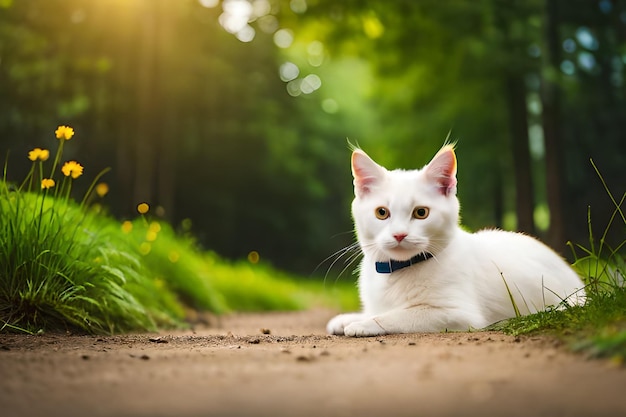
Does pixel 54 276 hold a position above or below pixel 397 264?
below

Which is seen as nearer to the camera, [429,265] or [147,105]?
[429,265]

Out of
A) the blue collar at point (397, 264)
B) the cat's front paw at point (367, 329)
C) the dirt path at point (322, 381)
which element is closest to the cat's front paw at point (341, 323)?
the cat's front paw at point (367, 329)

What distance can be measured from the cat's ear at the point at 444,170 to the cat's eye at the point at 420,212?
0.22 meters

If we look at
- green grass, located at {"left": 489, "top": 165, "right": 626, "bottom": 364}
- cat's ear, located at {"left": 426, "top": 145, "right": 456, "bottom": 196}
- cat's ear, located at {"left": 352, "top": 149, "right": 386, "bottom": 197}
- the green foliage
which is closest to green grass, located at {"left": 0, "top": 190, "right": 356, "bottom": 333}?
the green foliage

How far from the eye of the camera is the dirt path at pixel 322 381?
1.80m

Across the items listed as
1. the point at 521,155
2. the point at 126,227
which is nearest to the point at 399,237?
the point at 126,227

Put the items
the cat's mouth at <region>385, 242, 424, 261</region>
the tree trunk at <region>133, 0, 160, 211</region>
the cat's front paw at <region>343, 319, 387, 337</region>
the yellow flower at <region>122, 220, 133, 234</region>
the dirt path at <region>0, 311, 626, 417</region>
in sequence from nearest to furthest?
the dirt path at <region>0, 311, 626, 417</region>
the cat's front paw at <region>343, 319, 387, 337</region>
the cat's mouth at <region>385, 242, 424, 261</region>
the yellow flower at <region>122, 220, 133, 234</region>
the tree trunk at <region>133, 0, 160, 211</region>

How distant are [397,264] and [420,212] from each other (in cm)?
35

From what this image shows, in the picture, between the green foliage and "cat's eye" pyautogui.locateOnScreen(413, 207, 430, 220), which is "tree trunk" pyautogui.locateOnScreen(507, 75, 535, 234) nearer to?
"cat's eye" pyautogui.locateOnScreen(413, 207, 430, 220)

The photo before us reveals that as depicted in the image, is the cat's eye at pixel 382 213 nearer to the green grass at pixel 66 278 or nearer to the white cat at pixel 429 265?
the white cat at pixel 429 265

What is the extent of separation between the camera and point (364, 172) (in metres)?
3.91

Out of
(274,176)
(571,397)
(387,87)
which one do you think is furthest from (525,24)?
(274,176)

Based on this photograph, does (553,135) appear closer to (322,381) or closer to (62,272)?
(62,272)

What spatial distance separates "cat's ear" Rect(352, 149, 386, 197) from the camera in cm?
385
